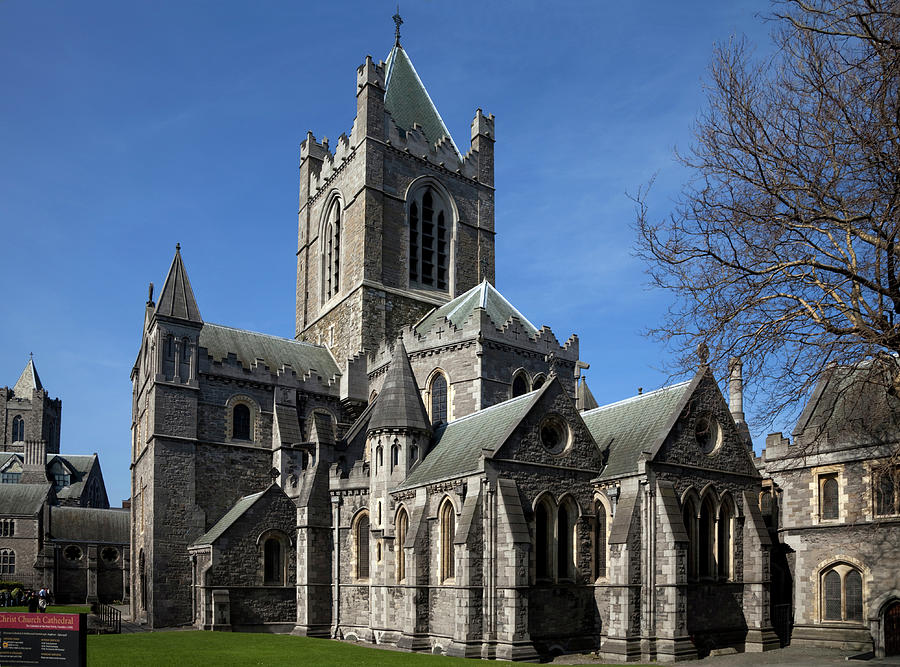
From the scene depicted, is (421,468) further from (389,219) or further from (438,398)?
(389,219)

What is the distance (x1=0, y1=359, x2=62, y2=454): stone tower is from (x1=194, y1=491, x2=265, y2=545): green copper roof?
73.3 meters

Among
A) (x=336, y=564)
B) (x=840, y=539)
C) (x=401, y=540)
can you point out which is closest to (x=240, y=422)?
(x=336, y=564)

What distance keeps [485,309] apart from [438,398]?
4.66 m

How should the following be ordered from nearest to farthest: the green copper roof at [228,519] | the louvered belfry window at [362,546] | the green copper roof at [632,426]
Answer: the green copper roof at [632,426]
the louvered belfry window at [362,546]
the green copper roof at [228,519]

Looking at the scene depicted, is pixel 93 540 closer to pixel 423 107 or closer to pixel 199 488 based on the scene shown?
pixel 199 488

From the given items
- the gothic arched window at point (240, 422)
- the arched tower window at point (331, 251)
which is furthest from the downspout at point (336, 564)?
the arched tower window at point (331, 251)

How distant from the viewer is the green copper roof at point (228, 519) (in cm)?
3216

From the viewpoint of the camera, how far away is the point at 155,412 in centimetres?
3500

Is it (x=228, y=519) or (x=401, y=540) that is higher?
(x=228, y=519)

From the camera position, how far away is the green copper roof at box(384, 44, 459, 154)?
48125 mm

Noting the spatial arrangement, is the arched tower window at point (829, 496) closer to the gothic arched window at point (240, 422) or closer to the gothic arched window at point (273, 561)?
the gothic arched window at point (273, 561)

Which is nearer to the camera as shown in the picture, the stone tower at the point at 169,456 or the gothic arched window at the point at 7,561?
the stone tower at the point at 169,456

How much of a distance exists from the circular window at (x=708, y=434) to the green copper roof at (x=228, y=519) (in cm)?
1747

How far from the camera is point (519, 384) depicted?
3669 centimetres
